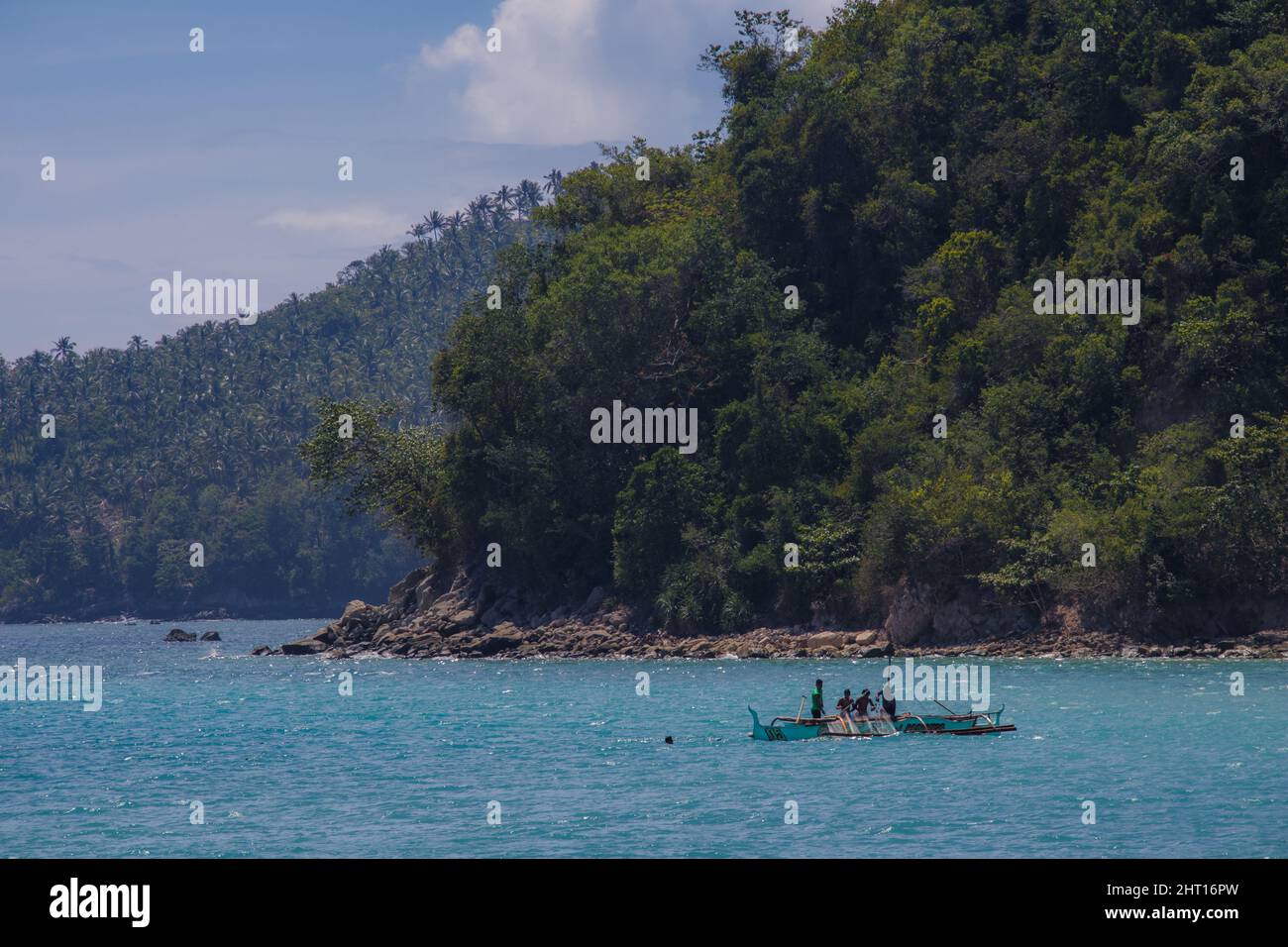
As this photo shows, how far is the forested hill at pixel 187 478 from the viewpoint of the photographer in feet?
514

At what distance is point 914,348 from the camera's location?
70.5m

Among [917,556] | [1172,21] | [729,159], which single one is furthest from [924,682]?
[729,159]

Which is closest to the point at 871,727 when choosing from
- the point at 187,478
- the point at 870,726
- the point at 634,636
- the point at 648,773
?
the point at 870,726

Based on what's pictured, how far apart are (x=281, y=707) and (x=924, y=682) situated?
819 inches

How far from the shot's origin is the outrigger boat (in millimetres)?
35469

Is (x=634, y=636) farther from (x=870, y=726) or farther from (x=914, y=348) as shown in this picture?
(x=870, y=726)

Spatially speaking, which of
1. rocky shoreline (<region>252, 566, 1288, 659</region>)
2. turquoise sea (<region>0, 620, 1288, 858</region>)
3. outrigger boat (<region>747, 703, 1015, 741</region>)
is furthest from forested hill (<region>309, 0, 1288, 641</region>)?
outrigger boat (<region>747, 703, 1015, 741</region>)

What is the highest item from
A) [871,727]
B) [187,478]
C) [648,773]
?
[187,478]

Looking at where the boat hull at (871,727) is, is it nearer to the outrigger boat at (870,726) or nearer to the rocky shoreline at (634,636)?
the outrigger boat at (870,726)

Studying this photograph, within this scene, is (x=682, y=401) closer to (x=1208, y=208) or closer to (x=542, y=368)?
(x=542, y=368)

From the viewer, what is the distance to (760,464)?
68.3m

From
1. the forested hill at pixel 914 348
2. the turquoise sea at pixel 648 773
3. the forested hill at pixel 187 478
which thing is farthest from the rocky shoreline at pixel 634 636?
the forested hill at pixel 187 478

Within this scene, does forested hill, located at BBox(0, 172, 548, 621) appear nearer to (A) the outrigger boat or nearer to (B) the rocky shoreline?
(B) the rocky shoreline

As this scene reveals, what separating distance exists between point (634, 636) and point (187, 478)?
10888cm
